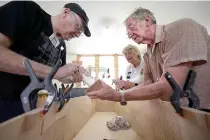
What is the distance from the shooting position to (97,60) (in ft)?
24.1

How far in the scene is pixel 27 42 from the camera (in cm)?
96

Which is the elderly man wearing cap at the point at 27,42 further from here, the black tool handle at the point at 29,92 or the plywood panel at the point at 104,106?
the plywood panel at the point at 104,106

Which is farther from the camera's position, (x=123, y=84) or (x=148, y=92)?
(x=123, y=84)

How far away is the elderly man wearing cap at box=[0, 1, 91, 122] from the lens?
0.78 m

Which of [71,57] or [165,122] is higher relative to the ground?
[71,57]

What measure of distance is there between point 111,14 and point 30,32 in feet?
9.06

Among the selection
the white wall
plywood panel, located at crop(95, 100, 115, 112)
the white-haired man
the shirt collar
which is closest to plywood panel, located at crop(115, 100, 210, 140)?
the white-haired man

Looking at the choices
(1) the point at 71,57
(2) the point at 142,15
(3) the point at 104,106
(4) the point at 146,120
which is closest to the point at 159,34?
(2) the point at 142,15

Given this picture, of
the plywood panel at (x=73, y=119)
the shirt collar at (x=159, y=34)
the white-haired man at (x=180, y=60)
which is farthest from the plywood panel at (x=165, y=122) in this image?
the plywood panel at (x=73, y=119)

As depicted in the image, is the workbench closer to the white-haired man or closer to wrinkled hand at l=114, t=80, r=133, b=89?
the white-haired man

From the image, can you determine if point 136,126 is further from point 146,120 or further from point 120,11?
point 120,11

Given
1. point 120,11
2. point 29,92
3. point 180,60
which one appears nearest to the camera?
point 29,92

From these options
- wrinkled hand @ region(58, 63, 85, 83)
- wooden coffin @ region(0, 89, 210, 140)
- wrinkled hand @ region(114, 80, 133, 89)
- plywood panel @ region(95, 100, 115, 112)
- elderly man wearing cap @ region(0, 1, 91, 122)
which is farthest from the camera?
plywood panel @ region(95, 100, 115, 112)

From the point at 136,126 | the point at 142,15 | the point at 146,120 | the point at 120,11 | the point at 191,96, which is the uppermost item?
the point at 120,11
